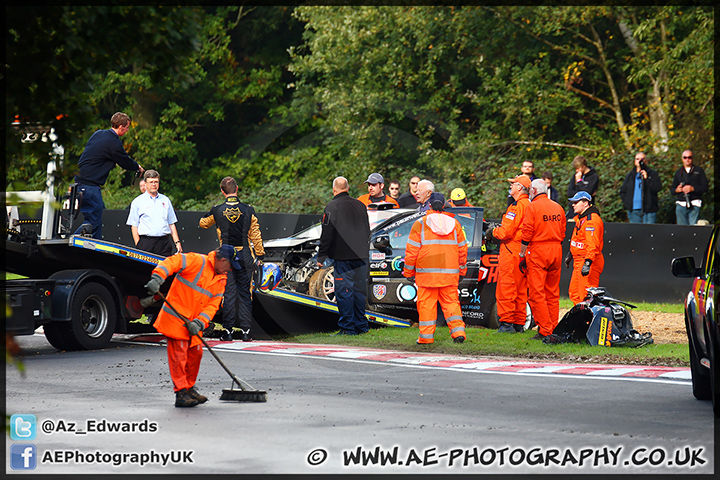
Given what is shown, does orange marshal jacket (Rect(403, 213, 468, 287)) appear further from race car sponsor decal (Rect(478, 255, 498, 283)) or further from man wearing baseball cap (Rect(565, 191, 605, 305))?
man wearing baseball cap (Rect(565, 191, 605, 305))

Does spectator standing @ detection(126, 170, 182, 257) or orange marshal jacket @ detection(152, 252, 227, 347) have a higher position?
spectator standing @ detection(126, 170, 182, 257)

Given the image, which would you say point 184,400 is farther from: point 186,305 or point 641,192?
point 641,192

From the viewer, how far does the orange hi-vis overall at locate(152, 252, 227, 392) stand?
842cm

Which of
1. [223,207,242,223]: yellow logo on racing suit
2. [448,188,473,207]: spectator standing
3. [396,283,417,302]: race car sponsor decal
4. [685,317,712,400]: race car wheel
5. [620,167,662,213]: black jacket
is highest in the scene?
[620,167,662,213]: black jacket

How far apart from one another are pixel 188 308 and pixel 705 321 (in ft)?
14.1

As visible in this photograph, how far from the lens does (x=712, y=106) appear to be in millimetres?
23484

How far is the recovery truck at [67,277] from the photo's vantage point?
1133 cm

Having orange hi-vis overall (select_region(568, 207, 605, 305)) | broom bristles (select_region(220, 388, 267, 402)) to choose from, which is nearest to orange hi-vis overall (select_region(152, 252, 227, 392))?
broom bristles (select_region(220, 388, 267, 402))

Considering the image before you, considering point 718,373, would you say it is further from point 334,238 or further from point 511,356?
point 334,238

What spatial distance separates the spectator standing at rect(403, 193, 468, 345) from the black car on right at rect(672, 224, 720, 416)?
4.03 metres

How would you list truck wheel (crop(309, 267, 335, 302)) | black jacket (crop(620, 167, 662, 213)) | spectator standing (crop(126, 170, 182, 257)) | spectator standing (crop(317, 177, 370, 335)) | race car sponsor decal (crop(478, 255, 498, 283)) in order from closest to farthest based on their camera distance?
spectator standing (crop(317, 177, 370, 335)), spectator standing (crop(126, 170, 182, 257)), race car sponsor decal (crop(478, 255, 498, 283)), truck wheel (crop(309, 267, 335, 302)), black jacket (crop(620, 167, 662, 213))

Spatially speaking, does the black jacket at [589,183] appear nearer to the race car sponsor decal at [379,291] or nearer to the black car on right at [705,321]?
the race car sponsor decal at [379,291]

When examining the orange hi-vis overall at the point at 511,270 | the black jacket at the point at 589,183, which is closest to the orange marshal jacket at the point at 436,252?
the orange hi-vis overall at the point at 511,270

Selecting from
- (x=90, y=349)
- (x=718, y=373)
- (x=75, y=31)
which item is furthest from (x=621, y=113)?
(x=75, y=31)
